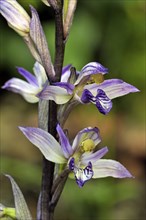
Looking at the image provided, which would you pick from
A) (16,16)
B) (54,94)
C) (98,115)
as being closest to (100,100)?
(54,94)

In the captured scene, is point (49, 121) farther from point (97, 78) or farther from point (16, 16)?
point (16, 16)

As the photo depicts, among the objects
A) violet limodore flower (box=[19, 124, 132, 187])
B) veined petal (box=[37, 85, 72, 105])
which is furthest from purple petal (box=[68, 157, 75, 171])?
veined petal (box=[37, 85, 72, 105])

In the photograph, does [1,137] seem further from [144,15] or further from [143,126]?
[144,15]

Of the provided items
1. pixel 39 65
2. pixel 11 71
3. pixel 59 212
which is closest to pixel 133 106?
pixel 11 71

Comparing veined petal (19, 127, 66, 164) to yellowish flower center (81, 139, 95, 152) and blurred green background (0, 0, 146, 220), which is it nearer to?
yellowish flower center (81, 139, 95, 152)

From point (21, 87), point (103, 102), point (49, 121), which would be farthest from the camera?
point (21, 87)

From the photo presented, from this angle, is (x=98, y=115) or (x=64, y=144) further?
(x=98, y=115)
